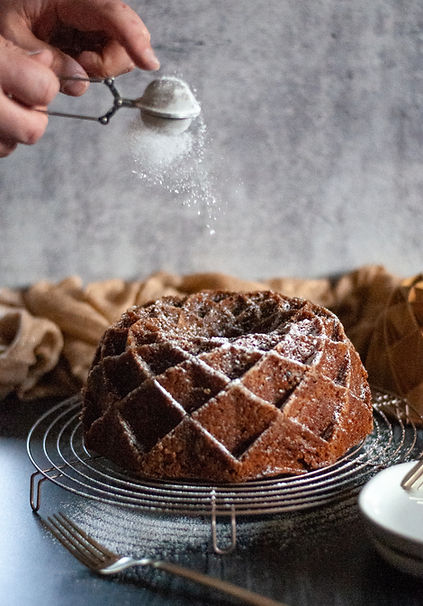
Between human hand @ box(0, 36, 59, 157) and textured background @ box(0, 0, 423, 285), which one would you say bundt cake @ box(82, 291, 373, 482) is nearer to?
human hand @ box(0, 36, 59, 157)

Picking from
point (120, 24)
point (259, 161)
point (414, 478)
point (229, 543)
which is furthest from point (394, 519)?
point (259, 161)

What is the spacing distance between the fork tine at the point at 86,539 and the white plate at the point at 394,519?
40 cm

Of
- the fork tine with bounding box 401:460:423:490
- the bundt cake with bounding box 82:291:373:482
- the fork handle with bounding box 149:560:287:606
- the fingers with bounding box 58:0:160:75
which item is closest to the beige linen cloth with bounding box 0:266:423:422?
the bundt cake with bounding box 82:291:373:482

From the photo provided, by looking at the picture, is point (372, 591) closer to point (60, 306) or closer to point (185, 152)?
point (185, 152)

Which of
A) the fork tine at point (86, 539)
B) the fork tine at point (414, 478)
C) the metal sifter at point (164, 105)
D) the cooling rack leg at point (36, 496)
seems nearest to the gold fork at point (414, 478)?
the fork tine at point (414, 478)

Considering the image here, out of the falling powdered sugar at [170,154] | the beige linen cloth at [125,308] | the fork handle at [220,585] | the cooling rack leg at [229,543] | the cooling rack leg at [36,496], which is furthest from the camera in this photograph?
the beige linen cloth at [125,308]

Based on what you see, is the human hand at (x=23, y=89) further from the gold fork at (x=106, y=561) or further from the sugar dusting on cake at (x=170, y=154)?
the gold fork at (x=106, y=561)

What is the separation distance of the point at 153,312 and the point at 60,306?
51 centimetres

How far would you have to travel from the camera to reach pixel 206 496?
43.3 inches

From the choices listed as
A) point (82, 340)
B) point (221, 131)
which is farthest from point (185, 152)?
point (82, 340)

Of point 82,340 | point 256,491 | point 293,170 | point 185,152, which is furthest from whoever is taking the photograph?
point 293,170

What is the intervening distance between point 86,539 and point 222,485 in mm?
252

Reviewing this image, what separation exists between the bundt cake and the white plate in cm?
19

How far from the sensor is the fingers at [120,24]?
1.26 m
